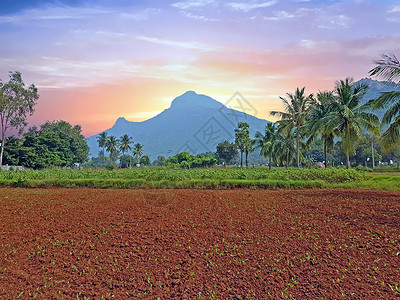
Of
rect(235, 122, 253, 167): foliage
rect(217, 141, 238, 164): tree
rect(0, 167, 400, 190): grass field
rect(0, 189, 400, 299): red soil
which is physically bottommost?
rect(0, 189, 400, 299): red soil

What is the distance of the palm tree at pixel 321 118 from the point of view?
23.2 metres

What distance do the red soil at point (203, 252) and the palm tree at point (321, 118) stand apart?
15108 millimetres

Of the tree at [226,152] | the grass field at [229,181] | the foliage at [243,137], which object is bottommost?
the grass field at [229,181]

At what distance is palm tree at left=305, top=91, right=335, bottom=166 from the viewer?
23.2 metres

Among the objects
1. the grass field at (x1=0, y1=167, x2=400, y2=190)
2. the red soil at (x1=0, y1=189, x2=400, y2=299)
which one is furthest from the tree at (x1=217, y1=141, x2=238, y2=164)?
the red soil at (x1=0, y1=189, x2=400, y2=299)

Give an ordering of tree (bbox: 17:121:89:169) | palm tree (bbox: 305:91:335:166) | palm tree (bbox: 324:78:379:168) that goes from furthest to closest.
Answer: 1. tree (bbox: 17:121:89:169)
2. palm tree (bbox: 305:91:335:166)
3. palm tree (bbox: 324:78:379:168)

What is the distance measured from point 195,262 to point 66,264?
2546 millimetres

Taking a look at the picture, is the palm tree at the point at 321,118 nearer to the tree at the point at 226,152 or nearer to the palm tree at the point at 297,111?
the palm tree at the point at 297,111

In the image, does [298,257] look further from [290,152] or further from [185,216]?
[290,152]

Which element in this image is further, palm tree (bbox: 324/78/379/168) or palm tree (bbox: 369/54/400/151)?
palm tree (bbox: 324/78/379/168)

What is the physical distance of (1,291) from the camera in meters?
4.50

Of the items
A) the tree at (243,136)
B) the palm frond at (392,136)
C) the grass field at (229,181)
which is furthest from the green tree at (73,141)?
the palm frond at (392,136)

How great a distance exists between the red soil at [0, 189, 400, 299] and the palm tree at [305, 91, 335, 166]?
15108 millimetres

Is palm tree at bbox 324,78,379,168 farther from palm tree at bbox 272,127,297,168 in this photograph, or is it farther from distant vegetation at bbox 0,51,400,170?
palm tree at bbox 272,127,297,168
